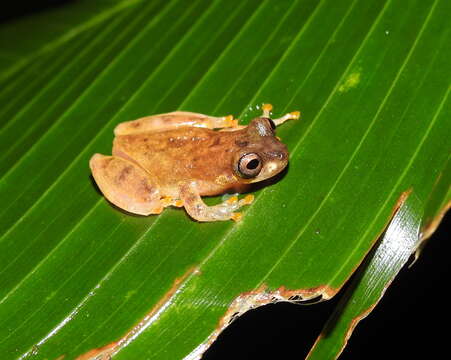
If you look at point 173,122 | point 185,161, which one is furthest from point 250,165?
point 173,122

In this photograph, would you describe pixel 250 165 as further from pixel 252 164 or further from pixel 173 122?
pixel 173 122

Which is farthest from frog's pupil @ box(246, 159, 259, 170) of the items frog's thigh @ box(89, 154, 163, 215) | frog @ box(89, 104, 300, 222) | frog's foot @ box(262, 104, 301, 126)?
frog's thigh @ box(89, 154, 163, 215)

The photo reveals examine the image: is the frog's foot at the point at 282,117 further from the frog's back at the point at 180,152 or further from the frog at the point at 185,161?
the frog's back at the point at 180,152

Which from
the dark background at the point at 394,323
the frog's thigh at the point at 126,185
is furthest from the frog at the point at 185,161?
the dark background at the point at 394,323

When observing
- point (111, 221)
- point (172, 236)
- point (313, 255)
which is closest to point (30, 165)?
point (111, 221)

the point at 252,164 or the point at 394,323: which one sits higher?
the point at 252,164

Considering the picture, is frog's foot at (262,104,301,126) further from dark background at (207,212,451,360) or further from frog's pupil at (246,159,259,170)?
dark background at (207,212,451,360)

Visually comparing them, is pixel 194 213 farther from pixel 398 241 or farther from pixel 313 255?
pixel 398 241
